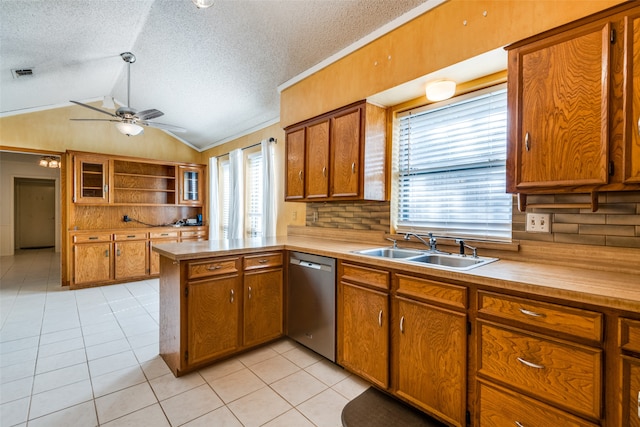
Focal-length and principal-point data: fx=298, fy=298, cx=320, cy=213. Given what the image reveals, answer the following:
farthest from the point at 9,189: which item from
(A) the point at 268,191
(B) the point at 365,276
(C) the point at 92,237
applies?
(B) the point at 365,276

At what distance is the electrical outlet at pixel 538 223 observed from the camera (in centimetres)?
181

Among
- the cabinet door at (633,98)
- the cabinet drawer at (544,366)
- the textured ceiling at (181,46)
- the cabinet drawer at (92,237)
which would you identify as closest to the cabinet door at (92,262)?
the cabinet drawer at (92,237)

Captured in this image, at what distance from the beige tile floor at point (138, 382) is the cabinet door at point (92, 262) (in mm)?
1243

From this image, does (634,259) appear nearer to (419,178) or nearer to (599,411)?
(599,411)

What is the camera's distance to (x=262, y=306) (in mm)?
2604

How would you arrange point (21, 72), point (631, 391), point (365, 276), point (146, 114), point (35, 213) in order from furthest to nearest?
point (35, 213), point (21, 72), point (146, 114), point (365, 276), point (631, 391)

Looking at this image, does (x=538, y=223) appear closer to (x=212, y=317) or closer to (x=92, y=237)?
(x=212, y=317)

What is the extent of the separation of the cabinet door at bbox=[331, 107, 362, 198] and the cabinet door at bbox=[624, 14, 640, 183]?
1.60 m

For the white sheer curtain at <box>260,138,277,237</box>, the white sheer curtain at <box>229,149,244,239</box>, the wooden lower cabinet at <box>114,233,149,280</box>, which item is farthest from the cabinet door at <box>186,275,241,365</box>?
the wooden lower cabinet at <box>114,233,149,280</box>

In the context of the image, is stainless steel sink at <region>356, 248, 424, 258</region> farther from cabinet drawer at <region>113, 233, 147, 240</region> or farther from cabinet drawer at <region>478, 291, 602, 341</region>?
cabinet drawer at <region>113, 233, 147, 240</region>

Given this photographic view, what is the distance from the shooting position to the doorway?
8883mm

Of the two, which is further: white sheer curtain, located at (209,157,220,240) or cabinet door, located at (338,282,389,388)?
white sheer curtain, located at (209,157,220,240)

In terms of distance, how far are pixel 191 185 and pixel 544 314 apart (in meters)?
5.86

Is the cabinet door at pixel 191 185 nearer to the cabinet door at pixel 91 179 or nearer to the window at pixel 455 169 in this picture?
the cabinet door at pixel 91 179
